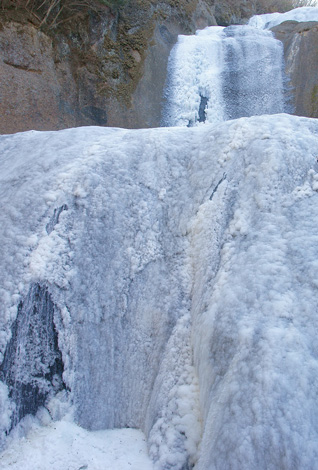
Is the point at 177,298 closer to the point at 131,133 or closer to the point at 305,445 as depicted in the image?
the point at 305,445

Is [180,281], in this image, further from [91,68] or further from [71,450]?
[91,68]

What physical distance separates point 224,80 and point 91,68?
7.72 ft

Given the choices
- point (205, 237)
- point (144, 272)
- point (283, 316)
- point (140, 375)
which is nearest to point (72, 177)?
point (144, 272)

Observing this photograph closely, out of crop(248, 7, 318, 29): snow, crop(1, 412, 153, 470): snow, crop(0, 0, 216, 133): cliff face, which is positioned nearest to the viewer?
crop(1, 412, 153, 470): snow

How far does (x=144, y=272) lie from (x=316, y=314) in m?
0.73

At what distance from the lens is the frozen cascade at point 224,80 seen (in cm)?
647

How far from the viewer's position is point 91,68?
6402mm

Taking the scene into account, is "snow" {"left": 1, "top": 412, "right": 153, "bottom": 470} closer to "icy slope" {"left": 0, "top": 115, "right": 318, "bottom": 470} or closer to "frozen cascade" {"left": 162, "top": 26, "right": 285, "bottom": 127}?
"icy slope" {"left": 0, "top": 115, "right": 318, "bottom": 470}

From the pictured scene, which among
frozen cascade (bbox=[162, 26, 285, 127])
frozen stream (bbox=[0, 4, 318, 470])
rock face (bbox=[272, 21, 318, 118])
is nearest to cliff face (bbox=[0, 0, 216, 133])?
frozen cascade (bbox=[162, 26, 285, 127])

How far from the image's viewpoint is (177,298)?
155cm

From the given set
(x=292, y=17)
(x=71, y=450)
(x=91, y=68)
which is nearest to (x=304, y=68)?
(x=292, y=17)

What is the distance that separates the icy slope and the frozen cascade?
482cm

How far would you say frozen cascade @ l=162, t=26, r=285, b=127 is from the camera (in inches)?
255

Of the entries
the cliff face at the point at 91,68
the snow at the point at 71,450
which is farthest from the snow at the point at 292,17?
the snow at the point at 71,450
